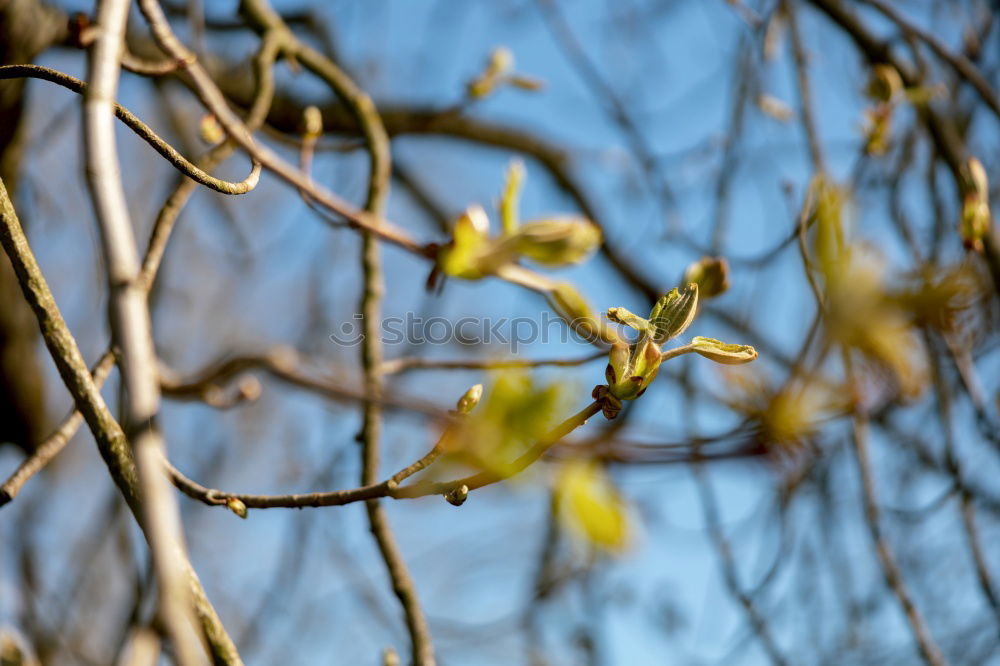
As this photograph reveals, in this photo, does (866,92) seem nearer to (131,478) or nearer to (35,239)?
(131,478)

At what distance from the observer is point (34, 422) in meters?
1.49

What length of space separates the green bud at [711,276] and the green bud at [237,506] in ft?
1.02

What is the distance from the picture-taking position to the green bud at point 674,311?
1.42 feet

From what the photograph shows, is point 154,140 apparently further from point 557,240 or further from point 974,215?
point 974,215

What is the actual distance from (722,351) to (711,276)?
14 centimetres

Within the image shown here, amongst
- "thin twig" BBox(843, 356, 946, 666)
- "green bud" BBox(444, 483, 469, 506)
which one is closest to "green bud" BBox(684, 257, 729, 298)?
"green bud" BBox(444, 483, 469, 506)

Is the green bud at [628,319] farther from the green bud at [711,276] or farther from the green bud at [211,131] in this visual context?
the green bud at [211,131]

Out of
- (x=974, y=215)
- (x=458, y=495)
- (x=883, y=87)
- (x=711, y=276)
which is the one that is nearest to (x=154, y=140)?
(x=458, y=495)

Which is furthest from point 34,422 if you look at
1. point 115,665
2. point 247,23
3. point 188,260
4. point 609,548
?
point 188,260

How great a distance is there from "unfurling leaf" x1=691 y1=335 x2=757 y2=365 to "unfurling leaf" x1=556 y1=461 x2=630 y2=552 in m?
0.09

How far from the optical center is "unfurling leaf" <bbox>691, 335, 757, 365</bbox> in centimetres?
43

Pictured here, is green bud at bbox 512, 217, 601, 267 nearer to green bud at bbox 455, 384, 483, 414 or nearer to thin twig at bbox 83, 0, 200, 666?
green bud at bbox 455, 384, 483, 414

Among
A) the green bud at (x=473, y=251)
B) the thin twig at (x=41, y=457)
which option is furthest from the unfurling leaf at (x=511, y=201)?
the thin twig at (x=41, y=457)

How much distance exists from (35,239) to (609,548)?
1.46 meters
